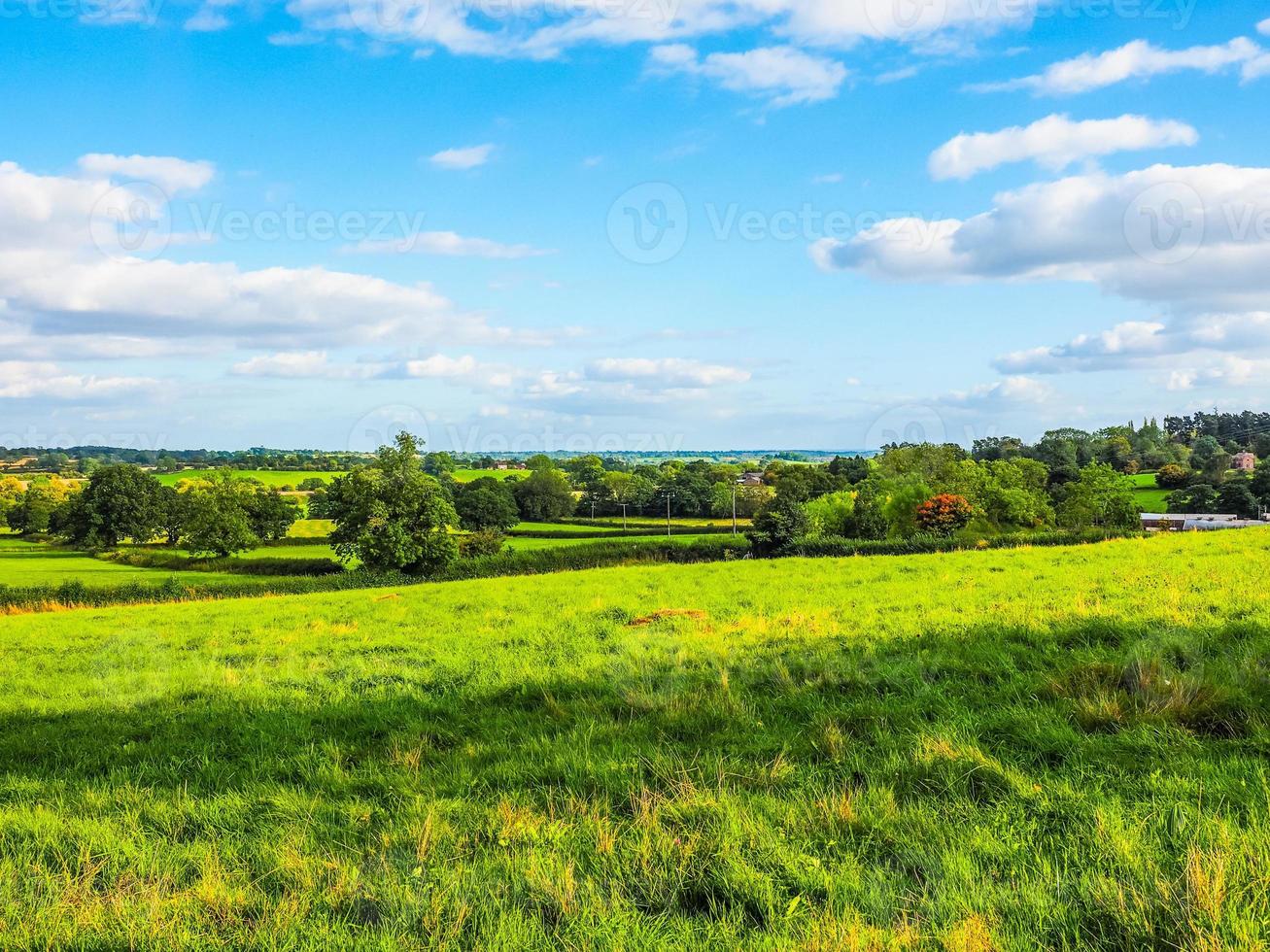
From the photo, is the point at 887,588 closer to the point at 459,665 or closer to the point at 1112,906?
the point at 459,665

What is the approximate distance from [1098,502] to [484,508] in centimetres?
6312

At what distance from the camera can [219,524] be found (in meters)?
70.4

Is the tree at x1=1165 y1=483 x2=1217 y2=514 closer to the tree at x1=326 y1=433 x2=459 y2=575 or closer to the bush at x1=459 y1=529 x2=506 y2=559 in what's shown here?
the bush at x1=459 y1=529 x2=506 y2=559

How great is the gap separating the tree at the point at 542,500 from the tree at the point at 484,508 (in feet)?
47.0

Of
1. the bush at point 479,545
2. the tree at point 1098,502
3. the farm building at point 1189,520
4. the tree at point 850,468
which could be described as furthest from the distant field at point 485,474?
the farm building at point 1189,520

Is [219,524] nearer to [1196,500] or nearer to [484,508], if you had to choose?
[484,508]

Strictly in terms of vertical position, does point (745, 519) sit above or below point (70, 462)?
below

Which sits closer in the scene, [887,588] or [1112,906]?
[1112,906]

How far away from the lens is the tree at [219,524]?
69.9 metres

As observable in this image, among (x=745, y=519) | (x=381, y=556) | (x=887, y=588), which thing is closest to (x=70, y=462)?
(x=745, y=519)

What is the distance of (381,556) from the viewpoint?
143 ft

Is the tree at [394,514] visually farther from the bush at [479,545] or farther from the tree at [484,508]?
the tree at [484,508]

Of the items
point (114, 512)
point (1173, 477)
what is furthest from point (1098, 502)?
point (114, 512)

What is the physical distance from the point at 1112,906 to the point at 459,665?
27.7ft
